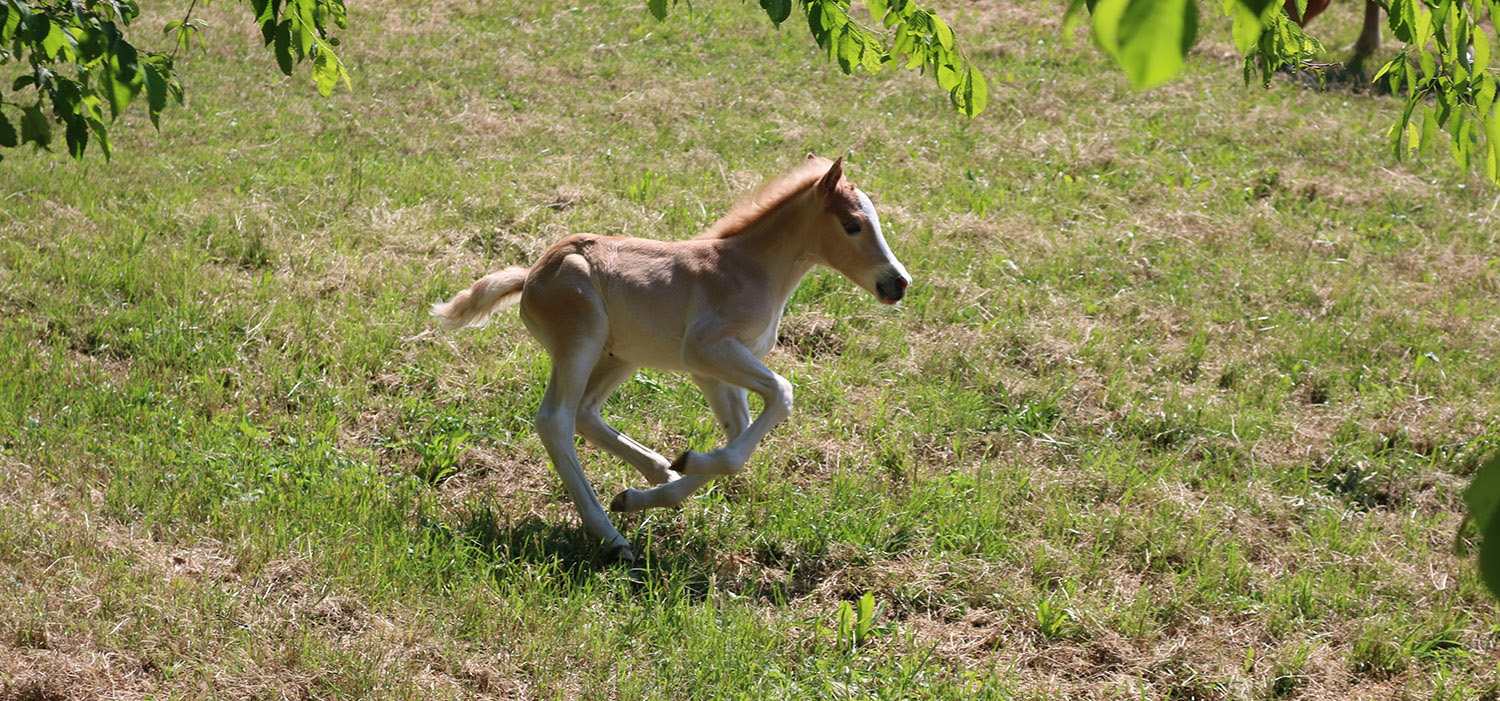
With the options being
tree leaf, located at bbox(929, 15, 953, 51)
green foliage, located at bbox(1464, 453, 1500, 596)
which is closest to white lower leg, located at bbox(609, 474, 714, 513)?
tree leaf, located at bbox(929, 15, 953, 51)

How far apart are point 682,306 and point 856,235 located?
2.61 ft

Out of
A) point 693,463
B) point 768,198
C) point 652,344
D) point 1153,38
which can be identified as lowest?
point 693,463

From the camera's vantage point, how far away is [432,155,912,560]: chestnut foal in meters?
4.85

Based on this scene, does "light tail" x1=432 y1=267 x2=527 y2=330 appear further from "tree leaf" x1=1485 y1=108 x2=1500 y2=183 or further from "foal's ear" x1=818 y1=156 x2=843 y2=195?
"tree leaf" x1=1485 y1=108 x2=1500 y2=183

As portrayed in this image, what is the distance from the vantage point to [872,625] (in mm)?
4520

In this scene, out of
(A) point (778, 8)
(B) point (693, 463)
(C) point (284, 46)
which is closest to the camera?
(C) point (284, 46)

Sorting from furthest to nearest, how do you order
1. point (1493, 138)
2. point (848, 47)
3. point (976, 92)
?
point (848, 47), point (976, 92), point (1493, 138)

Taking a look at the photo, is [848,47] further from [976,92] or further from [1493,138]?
[1493,138]

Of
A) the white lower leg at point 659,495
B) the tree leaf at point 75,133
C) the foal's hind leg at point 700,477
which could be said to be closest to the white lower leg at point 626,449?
the foal's hind leg at point 700,477

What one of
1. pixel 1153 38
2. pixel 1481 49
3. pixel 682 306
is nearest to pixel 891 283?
pixel 682 306

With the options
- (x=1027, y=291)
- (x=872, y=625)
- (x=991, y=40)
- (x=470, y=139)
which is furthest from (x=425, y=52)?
(x=872, y=625)

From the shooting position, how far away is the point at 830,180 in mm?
4969

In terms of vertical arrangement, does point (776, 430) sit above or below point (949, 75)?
below

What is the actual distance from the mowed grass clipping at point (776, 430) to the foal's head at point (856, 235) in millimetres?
1043
